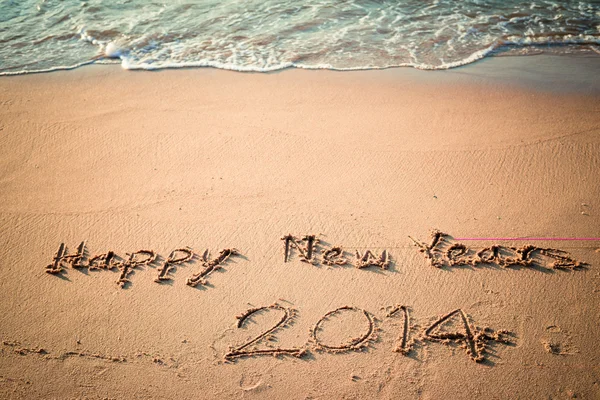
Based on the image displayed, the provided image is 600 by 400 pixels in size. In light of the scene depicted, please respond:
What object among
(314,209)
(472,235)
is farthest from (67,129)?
(472,235)

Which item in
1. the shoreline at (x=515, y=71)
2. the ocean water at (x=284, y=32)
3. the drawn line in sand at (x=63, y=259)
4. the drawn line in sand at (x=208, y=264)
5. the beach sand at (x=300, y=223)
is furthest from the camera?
the ocean water at (x=284, y=32)

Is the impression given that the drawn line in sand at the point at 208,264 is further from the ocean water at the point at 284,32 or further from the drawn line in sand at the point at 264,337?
the ocean water at the point at 284,32

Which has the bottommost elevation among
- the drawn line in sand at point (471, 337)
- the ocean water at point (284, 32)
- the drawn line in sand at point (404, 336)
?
the drawn line in sand at point (471, 337)

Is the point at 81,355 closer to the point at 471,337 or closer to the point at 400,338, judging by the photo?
the point at 400,338

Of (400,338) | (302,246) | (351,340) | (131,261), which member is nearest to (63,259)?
(131,261)

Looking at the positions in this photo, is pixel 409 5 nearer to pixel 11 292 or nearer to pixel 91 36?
pixel 91 36

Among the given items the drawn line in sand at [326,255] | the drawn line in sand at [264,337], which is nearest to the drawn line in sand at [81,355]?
the drawn line in sand at [264,337]

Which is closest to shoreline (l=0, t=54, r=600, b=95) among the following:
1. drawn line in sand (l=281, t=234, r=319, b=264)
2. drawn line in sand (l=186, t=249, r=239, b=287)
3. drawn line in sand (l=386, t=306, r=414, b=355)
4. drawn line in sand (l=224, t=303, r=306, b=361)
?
drawn line in sand (l=281, t=234, r=319, b=264)
